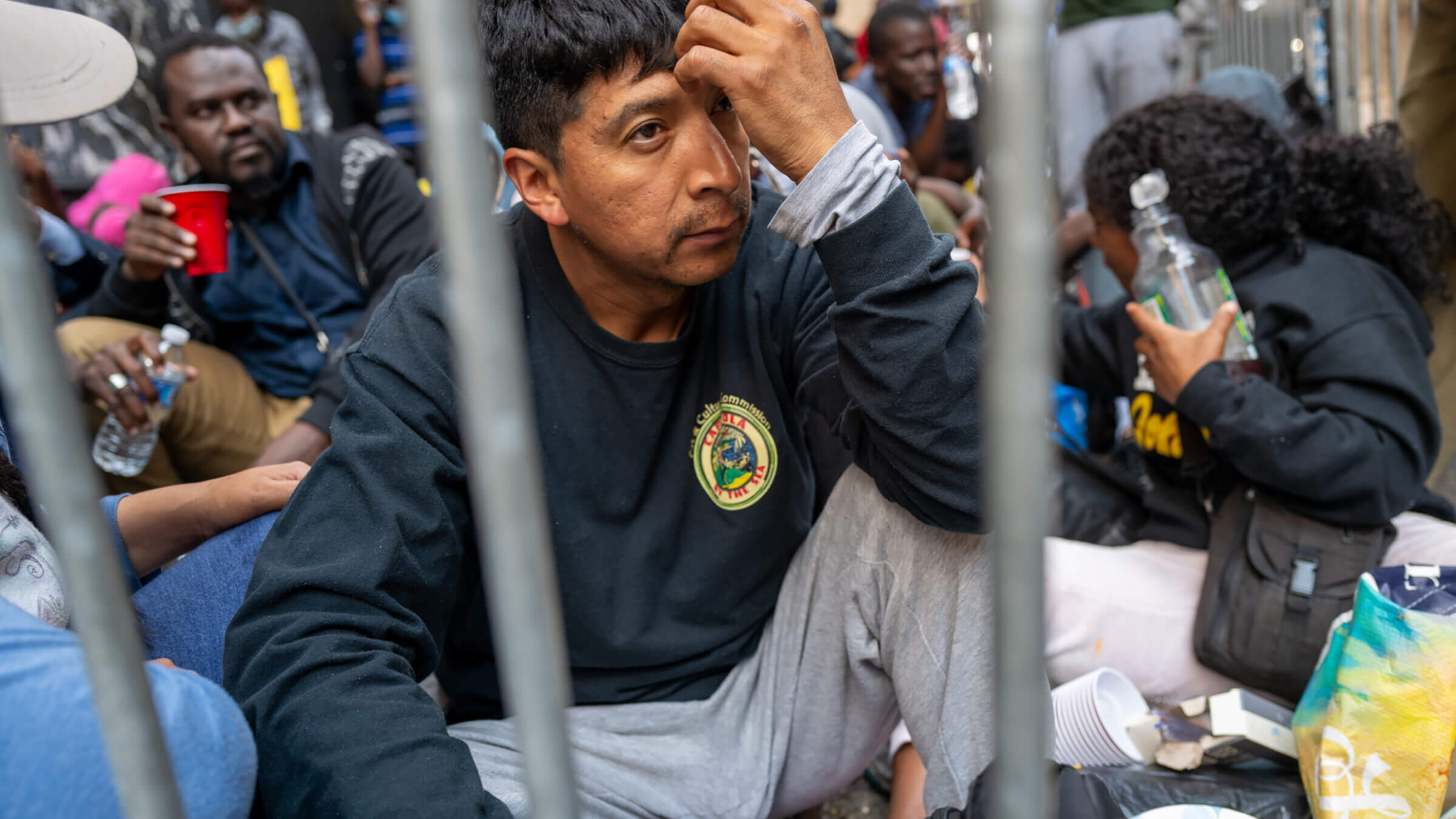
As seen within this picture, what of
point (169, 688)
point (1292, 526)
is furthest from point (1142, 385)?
point (169, 688)

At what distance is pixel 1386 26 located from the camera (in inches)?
136

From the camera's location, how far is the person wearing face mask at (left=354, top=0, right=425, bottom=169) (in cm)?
580

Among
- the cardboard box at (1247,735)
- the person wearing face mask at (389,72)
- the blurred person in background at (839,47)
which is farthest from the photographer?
the person wearing face mask at (389,72)

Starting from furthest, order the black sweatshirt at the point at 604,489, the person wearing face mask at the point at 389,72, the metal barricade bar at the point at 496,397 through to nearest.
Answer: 1. the person wearing face mask at the point at 389,72
2. the black sweatshirt at the point at 604,489
3. the metal barricade bar at the point at 496,397

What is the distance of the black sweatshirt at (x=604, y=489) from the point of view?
1119 mm

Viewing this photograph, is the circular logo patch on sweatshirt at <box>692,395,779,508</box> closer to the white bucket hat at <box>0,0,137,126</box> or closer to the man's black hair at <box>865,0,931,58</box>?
the white bucket hat at <box>0,0,137,126</box>

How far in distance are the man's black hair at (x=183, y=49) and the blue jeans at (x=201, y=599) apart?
2.09 m

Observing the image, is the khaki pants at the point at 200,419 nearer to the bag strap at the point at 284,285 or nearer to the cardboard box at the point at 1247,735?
the bag strap at the point at 284,285

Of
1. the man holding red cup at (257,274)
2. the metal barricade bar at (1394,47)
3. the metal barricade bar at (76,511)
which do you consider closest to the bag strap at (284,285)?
the man holding red cup at (257,274)

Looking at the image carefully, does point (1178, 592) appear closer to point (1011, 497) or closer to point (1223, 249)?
point (1223, 249)

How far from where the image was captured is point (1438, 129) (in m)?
2.68

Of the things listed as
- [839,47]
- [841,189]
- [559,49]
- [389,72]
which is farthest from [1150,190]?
[389,72]

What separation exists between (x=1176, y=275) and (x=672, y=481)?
1.28 meters

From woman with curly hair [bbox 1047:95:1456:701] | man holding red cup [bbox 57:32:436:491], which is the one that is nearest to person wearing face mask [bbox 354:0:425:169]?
man holding red cup [bbox 57:32:436:491]
